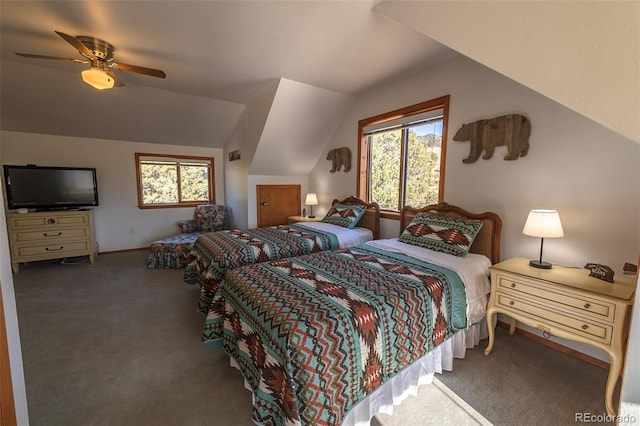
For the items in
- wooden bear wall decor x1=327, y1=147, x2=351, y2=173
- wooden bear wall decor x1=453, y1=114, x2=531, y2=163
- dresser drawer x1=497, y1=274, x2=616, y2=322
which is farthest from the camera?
wooden bear wall decor x1=327, y1=147, x2=351, y2=173

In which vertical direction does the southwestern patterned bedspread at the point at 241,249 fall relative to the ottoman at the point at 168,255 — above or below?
above

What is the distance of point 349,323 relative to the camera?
1288 millimetres

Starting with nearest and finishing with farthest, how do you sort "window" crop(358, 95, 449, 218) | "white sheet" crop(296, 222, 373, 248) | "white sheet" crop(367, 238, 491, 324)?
1. "white sheet" crop(367, 238, 491, 324)
2. "window" crop(358, 95, 449, 218)
3. "white sheet" crop(296, 222, 373, 248)

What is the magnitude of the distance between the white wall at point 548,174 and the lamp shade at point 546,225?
32 centimetres

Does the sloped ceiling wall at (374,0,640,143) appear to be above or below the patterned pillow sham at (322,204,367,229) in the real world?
above

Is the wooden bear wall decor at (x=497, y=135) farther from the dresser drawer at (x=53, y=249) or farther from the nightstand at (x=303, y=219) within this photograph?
the dresser drawer at (x=53, y=249)

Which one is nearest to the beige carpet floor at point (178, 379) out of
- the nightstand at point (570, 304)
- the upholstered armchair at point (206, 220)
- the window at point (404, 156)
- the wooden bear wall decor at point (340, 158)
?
the nightstand at point (570, 304)

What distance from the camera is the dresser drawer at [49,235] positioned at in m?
3.66

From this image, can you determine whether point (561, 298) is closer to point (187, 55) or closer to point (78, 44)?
point (187, 55)

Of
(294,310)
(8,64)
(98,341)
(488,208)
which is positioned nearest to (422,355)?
(294,310)

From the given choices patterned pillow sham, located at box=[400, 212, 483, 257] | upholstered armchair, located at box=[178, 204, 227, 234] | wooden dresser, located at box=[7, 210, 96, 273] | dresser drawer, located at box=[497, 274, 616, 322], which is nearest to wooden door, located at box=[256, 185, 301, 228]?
upholstered armchair, located at box=[178, 204, 227, 234]

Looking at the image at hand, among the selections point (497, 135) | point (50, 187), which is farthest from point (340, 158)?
point (50, 187)

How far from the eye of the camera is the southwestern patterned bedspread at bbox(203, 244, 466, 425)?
46.0 inches

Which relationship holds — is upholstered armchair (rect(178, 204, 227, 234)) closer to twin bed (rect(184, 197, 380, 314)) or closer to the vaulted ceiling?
the vaulted ceiling
